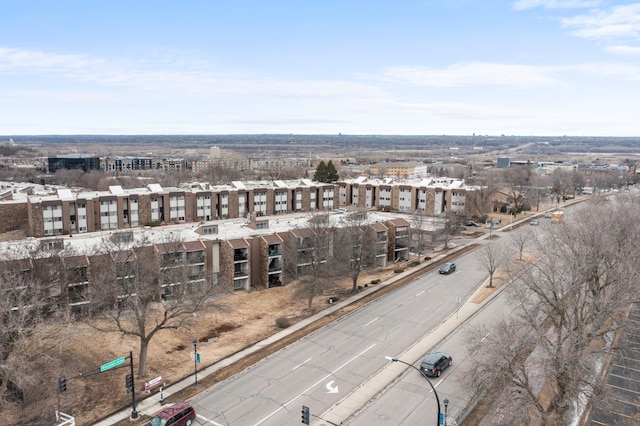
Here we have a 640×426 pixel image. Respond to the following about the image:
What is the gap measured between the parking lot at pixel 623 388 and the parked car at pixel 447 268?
2140 cm

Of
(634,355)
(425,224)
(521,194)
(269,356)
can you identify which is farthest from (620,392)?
(521,194)

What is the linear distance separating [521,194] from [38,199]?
323 feet

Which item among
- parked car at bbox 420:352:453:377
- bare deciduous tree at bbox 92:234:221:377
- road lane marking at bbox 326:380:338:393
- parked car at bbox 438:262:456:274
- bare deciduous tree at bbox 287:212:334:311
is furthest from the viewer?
parked car at bbox 438:262:456:274

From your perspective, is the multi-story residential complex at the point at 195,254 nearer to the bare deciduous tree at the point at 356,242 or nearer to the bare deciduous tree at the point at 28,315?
the bare deciduous tree at the point at 28,315

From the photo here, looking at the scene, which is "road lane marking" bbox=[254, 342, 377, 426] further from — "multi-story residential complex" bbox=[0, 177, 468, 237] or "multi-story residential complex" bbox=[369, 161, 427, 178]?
"multi-story residential complex" bbox=[369, 161, 427, 178]

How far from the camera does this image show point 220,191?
93375 mm

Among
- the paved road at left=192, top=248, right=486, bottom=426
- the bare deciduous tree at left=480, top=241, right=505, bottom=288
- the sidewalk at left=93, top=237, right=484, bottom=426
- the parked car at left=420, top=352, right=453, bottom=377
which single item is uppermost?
Answer: the bare deciduous tree at left=480, top=241, right=505, bottom=288

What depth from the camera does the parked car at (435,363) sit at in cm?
3319

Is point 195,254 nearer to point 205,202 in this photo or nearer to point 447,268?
point 447,268

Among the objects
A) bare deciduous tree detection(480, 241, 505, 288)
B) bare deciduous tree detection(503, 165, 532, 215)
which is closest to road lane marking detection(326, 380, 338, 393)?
bare deciduous tree detection(480, 241, 505, 288)

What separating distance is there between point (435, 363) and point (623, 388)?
1198cm

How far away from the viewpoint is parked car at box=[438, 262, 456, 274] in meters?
59.6

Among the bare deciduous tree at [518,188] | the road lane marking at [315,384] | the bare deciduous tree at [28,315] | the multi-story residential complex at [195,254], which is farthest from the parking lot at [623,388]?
the bare deciduous tree at [518,188]

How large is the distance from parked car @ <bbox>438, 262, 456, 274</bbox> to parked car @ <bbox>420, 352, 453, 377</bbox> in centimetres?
2547
